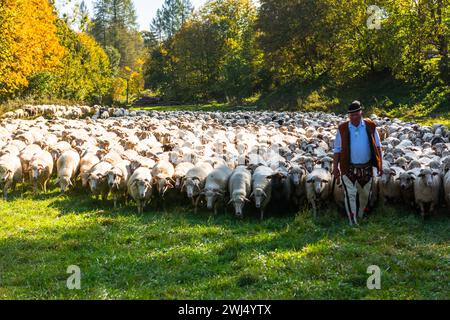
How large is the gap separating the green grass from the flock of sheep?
59 centimetres

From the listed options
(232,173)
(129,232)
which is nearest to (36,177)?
(129,232)

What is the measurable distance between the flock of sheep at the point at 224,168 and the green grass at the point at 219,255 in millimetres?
589

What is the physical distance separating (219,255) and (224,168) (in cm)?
413

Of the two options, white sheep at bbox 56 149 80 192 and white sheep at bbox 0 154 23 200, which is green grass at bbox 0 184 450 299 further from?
white sheep at bbox 56 149 80 192

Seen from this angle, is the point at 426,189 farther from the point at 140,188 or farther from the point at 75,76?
the point at 75,76

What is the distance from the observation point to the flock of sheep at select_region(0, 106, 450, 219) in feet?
34.0

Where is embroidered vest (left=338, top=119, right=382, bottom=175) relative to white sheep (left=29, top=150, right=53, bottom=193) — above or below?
above

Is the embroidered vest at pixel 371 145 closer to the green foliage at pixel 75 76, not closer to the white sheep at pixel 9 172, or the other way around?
the white sheep at pixel 9 172

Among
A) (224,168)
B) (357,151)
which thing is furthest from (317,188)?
(224,168)

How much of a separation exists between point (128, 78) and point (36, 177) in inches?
2657

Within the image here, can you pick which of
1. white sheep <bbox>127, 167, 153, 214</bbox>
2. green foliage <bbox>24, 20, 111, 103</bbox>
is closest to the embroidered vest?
white sheep <bbox>127, 167, 153, 214</bbox>

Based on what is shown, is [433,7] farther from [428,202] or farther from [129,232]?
[129,232]

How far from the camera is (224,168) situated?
38.9 feet
